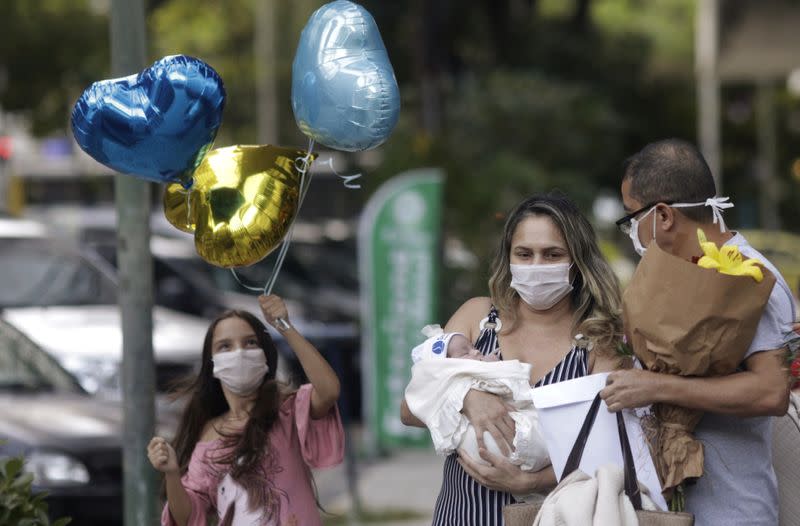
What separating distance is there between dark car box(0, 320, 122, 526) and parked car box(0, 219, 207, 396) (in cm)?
98

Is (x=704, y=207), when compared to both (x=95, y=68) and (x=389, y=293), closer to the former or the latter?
(x=389, y=293)

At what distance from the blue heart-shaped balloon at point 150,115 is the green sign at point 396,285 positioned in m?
5.96

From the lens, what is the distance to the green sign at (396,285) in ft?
32.6

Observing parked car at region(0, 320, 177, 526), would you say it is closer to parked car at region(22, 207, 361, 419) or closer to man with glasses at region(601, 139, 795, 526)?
parked car at region(22, 207, 361, 419)

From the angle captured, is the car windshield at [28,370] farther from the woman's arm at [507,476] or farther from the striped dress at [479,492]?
the woman's arm at [507,476]

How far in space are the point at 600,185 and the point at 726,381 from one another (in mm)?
20921

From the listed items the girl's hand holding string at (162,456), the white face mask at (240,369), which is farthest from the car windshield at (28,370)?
the girl's hand holding string at (162,456)

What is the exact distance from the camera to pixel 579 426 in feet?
12.2

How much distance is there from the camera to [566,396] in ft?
12.2

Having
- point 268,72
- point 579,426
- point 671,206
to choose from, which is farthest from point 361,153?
point 268,72

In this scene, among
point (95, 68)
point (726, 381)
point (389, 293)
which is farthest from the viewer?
point (95, 68)

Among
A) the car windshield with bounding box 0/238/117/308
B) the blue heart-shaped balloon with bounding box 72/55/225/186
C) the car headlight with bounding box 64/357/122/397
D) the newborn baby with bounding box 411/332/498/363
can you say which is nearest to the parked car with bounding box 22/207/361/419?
the car windshield with bounding box 0/238/117/308

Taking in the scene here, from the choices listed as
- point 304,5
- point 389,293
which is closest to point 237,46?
point 304,5

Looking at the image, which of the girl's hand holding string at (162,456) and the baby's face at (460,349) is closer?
the baby's face at (460,349)
